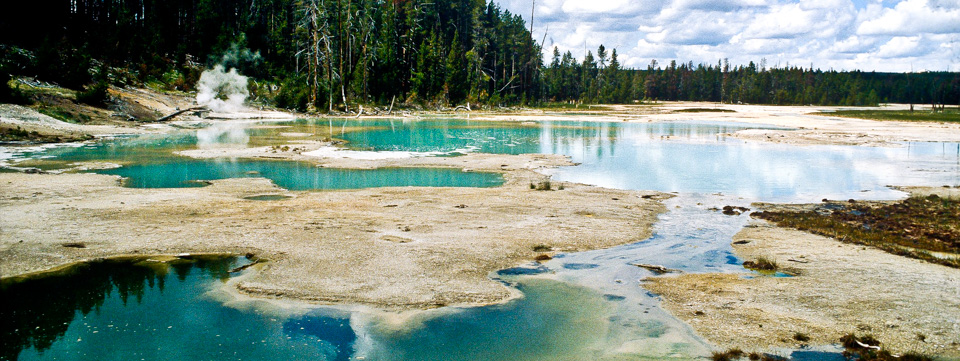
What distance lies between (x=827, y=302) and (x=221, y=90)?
58.5 metres

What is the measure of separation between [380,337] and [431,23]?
268 ft

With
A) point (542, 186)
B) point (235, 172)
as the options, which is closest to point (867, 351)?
point (542, 186)

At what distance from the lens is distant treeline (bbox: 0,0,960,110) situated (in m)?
51.4

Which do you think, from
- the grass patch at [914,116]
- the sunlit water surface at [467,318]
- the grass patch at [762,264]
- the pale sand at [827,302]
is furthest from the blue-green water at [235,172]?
the grass patch at [914,116]

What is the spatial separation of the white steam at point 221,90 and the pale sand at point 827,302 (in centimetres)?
5024

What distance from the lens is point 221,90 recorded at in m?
58.7

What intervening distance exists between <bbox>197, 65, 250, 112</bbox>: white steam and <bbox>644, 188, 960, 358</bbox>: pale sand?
50237mm

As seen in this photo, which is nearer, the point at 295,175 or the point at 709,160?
the point at 295,175

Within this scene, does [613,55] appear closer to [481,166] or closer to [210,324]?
[481,166]

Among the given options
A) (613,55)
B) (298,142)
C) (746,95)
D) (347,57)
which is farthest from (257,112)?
(746,95)

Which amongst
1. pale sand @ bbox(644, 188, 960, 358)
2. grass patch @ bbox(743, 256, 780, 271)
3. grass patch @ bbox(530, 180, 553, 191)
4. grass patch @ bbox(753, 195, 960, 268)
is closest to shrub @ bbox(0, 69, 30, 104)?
grass patch @ bbox(530, 180, 553, 191)

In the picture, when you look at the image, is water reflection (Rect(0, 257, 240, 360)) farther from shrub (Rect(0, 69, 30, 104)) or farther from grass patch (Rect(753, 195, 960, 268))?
shrub (Rect(0, 69, 30, 104))

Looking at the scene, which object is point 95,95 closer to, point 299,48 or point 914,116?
point 299,48

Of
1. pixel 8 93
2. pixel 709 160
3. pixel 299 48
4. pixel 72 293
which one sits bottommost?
pixel 72 293
